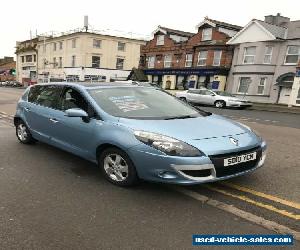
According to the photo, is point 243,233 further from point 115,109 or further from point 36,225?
point 115,109

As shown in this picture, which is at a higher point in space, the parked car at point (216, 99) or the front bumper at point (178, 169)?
the front bumper at point (178, 169)

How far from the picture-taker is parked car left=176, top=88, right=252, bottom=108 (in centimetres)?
2212

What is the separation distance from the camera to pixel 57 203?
3.90 meters

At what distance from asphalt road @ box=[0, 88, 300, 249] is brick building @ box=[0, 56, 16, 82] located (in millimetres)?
87963

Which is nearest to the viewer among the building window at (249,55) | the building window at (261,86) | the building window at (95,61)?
the building window at (261,86)

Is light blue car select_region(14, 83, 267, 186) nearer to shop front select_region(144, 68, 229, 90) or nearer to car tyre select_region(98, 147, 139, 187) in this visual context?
car tyre select_region(98, 147, 139, 187)

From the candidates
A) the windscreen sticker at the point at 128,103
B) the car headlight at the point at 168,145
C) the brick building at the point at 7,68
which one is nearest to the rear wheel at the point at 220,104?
the windscreen sticker at the point at 128,103

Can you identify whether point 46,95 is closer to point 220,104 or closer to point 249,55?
point 220,104

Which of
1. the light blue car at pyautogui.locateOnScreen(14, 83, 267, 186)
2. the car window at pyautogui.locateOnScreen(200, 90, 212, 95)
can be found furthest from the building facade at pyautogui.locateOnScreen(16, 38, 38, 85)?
the light blue car at pyautogui.locateOnScreen(14, 83, 267, 186)

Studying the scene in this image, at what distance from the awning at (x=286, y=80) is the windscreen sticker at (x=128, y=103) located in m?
25.1

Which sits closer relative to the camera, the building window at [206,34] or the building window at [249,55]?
the building window at [249,55]

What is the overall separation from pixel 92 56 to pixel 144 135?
1836 inches

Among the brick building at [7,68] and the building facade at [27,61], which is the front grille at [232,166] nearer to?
the building facade at [27,61]

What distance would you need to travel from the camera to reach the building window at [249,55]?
29.5 meters
